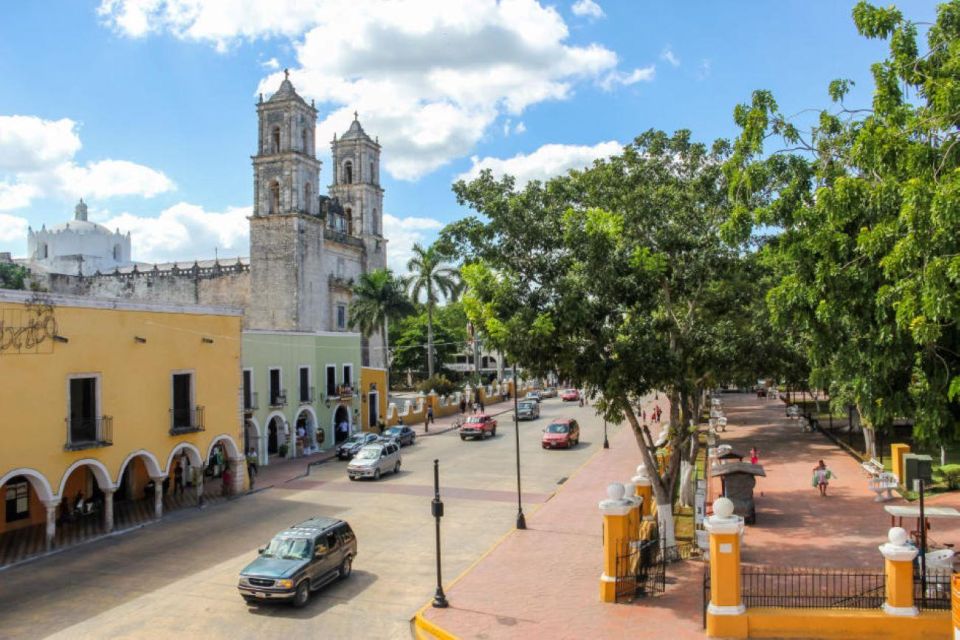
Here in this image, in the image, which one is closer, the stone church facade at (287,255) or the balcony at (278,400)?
the balcony at (278,400)

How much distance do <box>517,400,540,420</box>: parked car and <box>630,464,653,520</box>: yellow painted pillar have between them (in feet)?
95.5

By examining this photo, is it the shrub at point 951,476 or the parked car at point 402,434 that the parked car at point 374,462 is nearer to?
the parked car at point 402,434

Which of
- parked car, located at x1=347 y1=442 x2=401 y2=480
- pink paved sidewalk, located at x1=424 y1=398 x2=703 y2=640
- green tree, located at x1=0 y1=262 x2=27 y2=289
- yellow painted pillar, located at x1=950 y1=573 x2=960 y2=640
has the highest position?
green tree, located at x1=0 y1=262 x2=27 y2=289

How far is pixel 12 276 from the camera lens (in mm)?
62469

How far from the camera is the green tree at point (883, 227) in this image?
32.2ft

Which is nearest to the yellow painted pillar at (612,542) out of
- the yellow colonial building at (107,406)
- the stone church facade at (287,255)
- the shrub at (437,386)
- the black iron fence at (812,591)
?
the black iron fence at (812,591)

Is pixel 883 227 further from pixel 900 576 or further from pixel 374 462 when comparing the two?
pixel 374 462

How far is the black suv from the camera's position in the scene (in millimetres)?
14391

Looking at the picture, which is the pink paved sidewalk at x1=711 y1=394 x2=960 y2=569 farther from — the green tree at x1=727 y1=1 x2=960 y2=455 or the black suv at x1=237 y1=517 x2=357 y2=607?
the black suv at x1=237 y1=517 x2=357 y2=607

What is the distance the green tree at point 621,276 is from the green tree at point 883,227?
2.48 metres

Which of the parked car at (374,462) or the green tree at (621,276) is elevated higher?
the green tree at (621,276)

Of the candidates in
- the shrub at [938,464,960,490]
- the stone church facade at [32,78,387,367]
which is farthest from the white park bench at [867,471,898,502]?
the stone church facade at [32,78,387,367]

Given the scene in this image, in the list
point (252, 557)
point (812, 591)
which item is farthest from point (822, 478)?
point (252, 557)

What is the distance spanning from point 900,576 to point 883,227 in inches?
213
